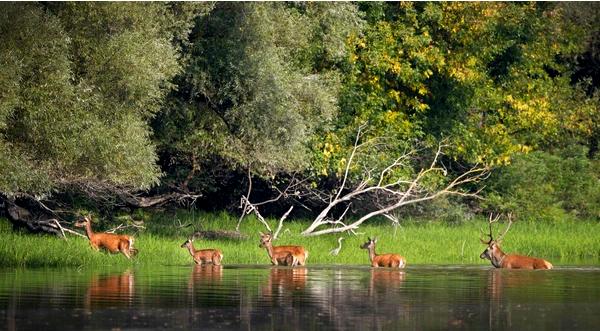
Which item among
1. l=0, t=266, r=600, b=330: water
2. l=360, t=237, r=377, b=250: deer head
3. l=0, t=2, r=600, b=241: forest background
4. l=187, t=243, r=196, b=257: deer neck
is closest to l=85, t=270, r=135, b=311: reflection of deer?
l=0, t=266, r=600, b=330: water

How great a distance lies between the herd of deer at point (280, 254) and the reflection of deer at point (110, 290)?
3080mm

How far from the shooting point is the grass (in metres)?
26.8

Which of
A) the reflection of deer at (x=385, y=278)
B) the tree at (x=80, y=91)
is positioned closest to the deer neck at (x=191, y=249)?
the tree at (x=80, y=91)

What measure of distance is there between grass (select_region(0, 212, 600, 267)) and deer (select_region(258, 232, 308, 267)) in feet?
3.11

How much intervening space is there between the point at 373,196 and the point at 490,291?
47.5 ft

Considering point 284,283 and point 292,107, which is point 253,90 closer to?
point 292,107

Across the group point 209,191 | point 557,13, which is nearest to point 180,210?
point 209,191

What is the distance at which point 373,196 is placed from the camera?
37031 mm

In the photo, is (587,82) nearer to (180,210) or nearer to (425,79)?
(425,79)

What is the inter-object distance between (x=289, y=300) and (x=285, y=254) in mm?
9220

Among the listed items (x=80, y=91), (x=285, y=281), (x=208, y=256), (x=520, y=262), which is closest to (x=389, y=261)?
(x=520, y=262)

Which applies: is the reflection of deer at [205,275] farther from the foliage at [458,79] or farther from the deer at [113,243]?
the foliage at [458,79]

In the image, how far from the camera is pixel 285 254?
1145 inches

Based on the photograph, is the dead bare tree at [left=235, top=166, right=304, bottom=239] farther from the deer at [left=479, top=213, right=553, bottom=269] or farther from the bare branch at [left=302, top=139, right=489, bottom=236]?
the deer at [left=479, top=213, right=553, bottom=269]
